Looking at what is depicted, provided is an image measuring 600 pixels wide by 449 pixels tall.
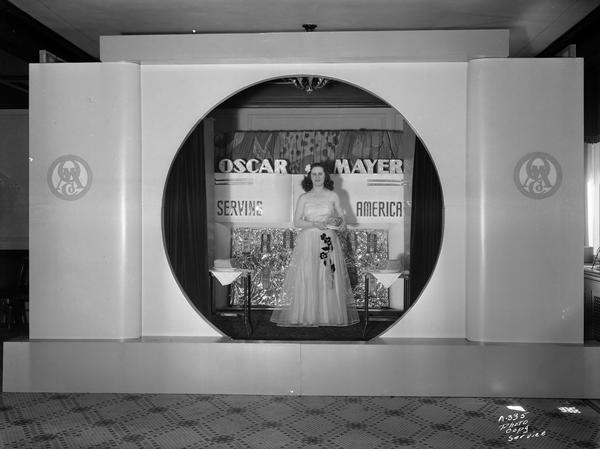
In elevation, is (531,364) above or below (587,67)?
below

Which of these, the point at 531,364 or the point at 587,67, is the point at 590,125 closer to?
the point at 587,67

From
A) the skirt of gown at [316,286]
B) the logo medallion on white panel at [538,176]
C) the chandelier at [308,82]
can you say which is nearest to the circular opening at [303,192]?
the chandelier at [308,82]

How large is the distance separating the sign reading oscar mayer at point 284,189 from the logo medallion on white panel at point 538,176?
10.5 feet

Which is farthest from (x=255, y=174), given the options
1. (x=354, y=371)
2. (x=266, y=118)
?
(x=354, y=371)

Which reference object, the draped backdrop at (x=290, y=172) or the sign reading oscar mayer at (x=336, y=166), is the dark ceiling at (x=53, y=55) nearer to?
the draped backdrop at (x=290, y=172)

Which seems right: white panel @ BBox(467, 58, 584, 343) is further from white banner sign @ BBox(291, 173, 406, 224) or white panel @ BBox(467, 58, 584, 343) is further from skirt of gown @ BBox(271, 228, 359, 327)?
white banner sign @ BBox(291, 173, 406, 224)

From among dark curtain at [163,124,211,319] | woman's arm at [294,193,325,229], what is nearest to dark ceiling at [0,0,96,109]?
A: dark curtain at [163,124,211,319]

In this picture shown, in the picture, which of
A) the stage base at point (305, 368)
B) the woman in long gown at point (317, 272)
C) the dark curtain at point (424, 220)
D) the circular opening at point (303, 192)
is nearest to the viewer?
the stage base at point (305, 368)

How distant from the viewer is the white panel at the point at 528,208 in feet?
16.3

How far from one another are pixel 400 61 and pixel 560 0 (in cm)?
131

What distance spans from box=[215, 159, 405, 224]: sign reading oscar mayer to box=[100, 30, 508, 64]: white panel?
10.3 feet

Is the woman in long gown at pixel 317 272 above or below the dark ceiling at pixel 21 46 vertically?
below

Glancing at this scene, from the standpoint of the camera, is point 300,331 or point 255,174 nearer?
point 300,331

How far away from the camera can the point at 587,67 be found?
625 cm
